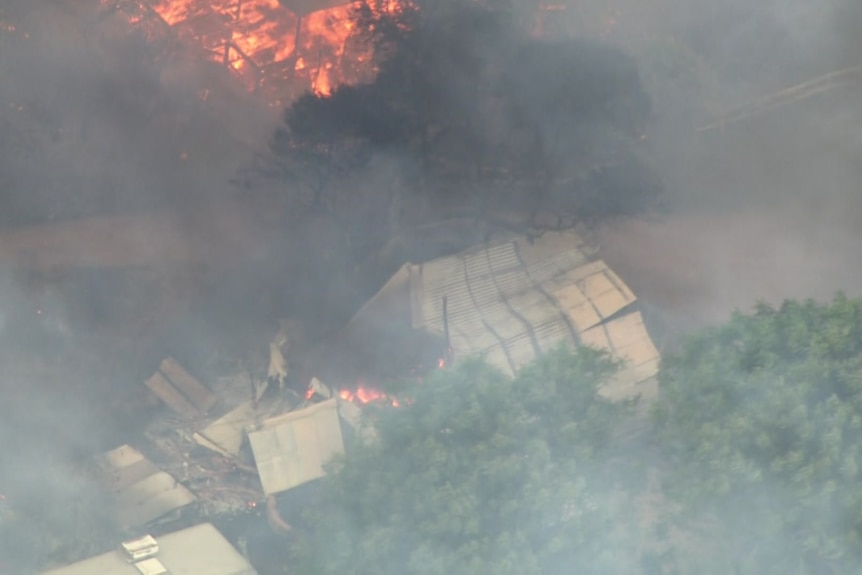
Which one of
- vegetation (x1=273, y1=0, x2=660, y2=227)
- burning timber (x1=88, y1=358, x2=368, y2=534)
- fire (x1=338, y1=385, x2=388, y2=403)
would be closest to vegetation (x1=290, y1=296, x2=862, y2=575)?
burning timber (x1=88, y1=358, x2=368, y2=534)

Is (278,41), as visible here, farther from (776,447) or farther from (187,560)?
(776,447)

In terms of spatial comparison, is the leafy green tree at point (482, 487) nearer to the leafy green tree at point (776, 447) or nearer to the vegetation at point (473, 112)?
the leafy green tree at point (776, 447)

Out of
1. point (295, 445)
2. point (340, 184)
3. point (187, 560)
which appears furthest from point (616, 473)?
point (340, 184)

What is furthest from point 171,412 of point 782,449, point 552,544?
point 782,449

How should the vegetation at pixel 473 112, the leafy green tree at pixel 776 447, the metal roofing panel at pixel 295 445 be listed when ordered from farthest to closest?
the vegetation at pixel 473 112 → the metal roofing panel at pixel 295 445 → the leafy green tree at pixel 776 447

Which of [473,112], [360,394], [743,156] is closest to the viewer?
[360,394]

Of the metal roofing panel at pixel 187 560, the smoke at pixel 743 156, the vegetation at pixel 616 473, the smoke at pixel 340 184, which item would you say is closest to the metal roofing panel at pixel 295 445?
the metal roofing panel at pixel 187 560

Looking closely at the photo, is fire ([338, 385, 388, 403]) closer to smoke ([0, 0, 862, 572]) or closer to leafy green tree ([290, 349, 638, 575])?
smoke ([0, 0, 862, 572])
